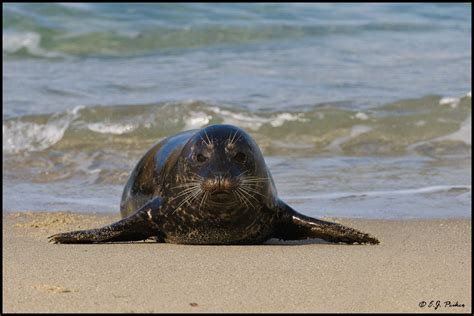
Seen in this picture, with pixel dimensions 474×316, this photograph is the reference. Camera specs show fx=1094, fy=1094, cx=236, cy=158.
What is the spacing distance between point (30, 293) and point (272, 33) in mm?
16812

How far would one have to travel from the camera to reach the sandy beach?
4922 millimetres

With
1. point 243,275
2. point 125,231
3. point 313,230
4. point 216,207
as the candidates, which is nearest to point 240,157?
point 216,207

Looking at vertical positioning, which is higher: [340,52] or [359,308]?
[340,52]

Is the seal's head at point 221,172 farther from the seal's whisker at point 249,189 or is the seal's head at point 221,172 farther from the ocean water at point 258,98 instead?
the ocean water at point 258,98

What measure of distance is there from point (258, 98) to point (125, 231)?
24.9 ft

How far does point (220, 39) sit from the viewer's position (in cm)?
2069

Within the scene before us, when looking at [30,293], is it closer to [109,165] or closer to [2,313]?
[2,313]

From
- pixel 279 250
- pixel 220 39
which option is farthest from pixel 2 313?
pixel 220 39

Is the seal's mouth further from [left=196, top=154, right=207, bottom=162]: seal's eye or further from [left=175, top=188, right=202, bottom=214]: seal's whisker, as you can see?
[left=196, top=154, right=207, bottom=162]: seal's eye

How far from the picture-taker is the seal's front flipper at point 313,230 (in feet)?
22.1

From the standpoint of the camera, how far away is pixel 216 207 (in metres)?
6.60

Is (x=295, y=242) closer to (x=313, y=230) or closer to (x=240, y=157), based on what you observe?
(x=313, y=230)

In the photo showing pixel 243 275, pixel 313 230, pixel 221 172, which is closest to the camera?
pixel 243 275

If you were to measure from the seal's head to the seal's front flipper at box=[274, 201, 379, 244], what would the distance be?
27 centimetres
